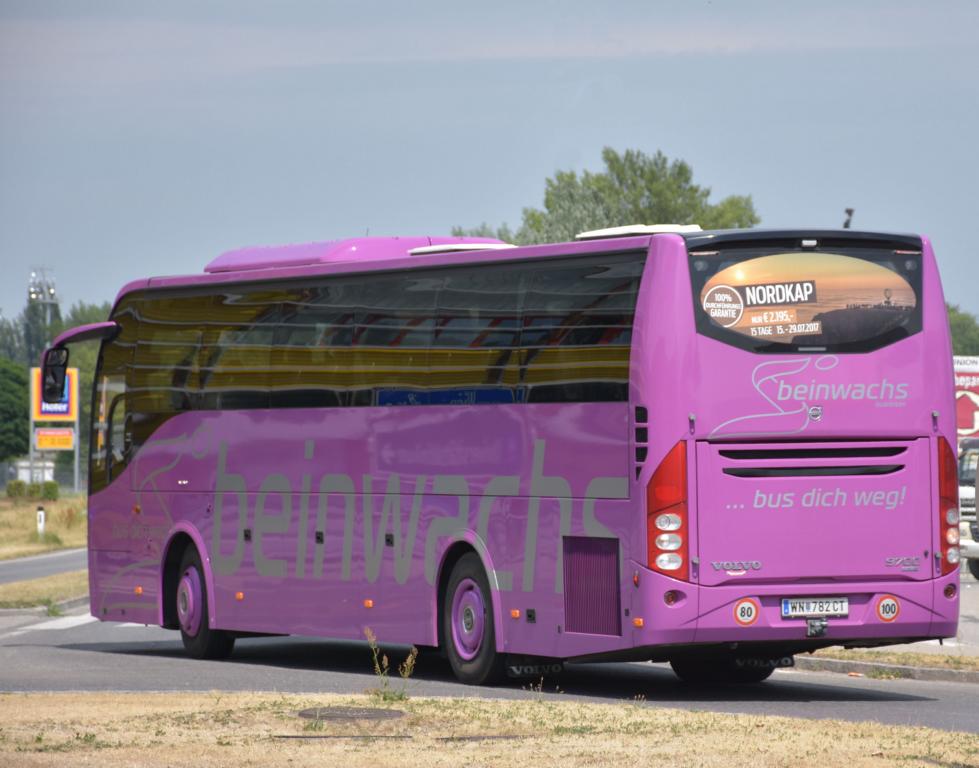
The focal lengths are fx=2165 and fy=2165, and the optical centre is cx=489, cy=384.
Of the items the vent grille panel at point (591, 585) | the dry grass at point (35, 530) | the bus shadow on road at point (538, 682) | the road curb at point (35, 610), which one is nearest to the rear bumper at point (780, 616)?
the vent grille panel at point (591, 585)

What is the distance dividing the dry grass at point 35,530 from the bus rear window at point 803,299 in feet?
142

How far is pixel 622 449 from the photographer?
16.7 m

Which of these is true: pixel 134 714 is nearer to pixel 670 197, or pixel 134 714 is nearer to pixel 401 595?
pixel 401 595

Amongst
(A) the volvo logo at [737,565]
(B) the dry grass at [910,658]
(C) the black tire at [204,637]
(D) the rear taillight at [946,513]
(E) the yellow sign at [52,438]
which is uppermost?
(E) the yellow sign at [52,438]

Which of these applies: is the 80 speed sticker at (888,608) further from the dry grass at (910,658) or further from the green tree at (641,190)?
the green tree at (641,190)

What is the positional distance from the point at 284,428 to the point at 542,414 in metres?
4.20

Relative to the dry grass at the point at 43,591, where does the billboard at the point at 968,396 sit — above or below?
above

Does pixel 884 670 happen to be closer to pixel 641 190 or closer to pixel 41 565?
pixel 41 565

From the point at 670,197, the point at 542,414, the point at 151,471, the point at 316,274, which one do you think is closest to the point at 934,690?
the point at 542,414

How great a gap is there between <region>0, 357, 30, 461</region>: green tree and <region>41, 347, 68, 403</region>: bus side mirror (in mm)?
155534

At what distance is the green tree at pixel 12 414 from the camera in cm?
17550

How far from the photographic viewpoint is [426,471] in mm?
19031

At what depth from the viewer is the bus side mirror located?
23.0m

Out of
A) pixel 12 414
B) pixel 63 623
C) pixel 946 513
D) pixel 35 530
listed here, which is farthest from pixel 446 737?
pixel 12 414
